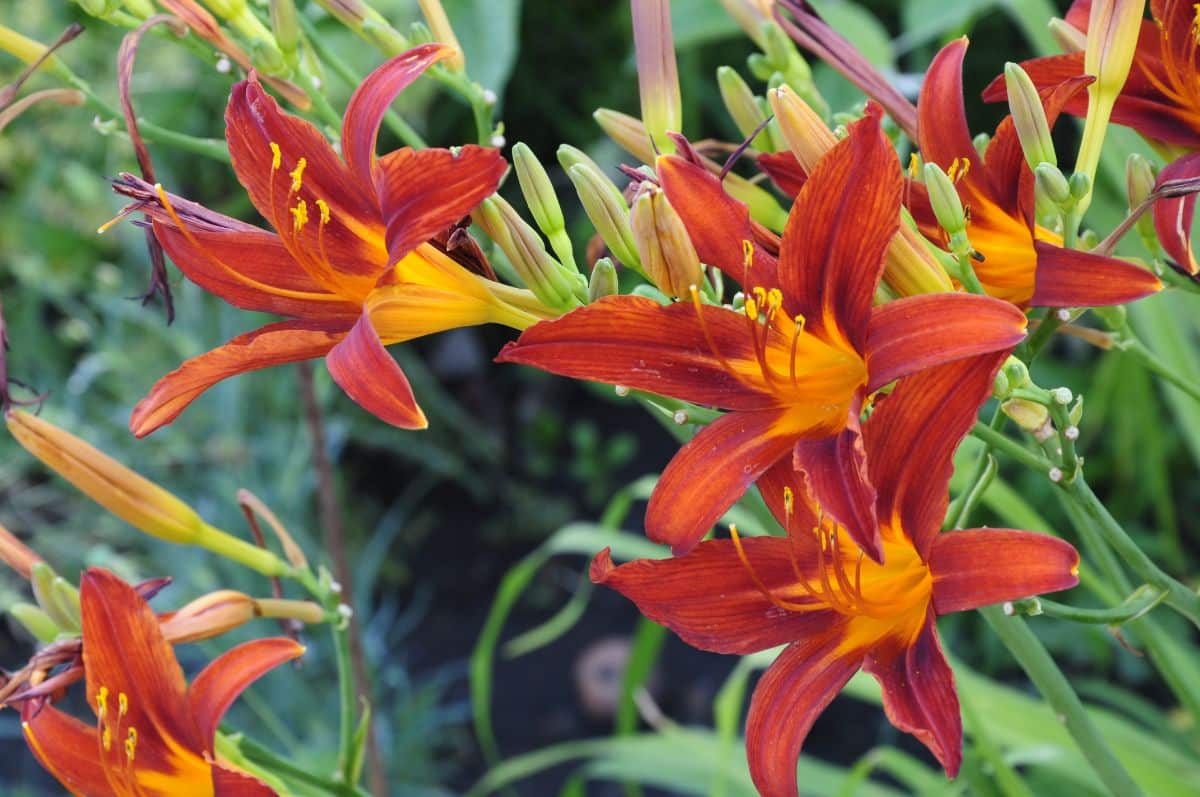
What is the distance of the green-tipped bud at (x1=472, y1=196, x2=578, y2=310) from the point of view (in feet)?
1.42

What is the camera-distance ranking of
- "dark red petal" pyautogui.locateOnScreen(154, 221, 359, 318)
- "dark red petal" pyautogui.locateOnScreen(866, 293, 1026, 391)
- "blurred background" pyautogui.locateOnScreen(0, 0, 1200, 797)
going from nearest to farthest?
"dark red petal" pyautogui.locateOnScreen(866, 293, 1026, 391) < "dark red petal" pyautogui.locateOnScreen(154, 221, 359, 318) < "blurred background" pyautogui.locateOnScreen(0, 0, 1200, 797)

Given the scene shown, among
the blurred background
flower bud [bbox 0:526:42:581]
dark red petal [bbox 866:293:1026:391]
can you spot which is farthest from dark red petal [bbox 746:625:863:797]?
the blurred background

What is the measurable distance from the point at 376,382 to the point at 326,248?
10 centimetres

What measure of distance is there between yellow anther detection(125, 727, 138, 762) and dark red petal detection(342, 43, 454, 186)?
8.9 inches

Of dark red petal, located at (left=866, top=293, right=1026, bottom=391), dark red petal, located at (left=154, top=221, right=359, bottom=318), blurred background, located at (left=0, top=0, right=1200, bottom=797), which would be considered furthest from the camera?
blurred background, located at (left=0, top=0, right=1200, bottom=797)

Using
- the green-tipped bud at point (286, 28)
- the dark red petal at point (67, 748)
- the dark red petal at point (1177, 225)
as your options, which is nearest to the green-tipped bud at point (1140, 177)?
the dark red petal at point (1177, 225)

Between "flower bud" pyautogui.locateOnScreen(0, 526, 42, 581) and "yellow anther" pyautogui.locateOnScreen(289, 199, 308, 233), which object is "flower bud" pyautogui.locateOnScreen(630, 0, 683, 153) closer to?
"yellow anther" pyautogui.locateOnScreen(289, 199, 308, 233)

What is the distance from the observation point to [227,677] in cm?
48

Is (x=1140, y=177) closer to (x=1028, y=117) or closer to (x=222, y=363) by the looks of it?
(x=1028, y=117)

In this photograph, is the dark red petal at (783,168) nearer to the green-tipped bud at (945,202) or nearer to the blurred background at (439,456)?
the green-tipped bud at (945,202)

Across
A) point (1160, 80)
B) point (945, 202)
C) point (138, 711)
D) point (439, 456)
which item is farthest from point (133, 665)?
point (439, 456)

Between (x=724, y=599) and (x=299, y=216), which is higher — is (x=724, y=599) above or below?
below

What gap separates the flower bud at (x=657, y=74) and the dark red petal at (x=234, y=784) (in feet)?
0.94

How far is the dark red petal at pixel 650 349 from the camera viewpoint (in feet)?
1.25
